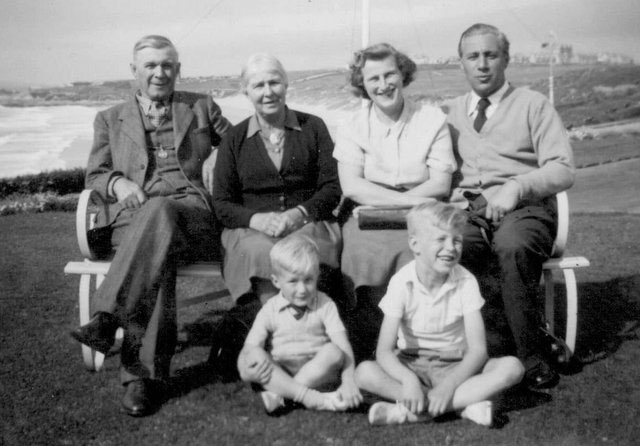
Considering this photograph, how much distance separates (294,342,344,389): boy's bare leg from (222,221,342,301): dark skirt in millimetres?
502

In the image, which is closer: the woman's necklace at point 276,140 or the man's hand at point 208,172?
the woman's necklace at point 276,140

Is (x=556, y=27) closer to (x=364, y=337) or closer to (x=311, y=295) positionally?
(x=364, y=337)

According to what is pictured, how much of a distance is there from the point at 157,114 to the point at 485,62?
1.94m

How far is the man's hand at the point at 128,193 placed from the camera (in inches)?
152

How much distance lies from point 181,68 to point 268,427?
2367 millimetres

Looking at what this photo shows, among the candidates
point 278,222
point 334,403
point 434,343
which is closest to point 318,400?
point 334,403

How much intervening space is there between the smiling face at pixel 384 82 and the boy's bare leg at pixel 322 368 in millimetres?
1375

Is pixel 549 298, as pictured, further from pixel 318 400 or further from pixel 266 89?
pixel 266 89

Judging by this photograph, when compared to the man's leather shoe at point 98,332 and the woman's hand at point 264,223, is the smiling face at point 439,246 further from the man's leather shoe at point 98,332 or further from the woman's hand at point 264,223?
the man's leather shoe at point 98,332

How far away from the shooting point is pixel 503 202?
356cm

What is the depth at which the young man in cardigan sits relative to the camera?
3.41 metres

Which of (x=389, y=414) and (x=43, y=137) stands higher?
(x=43, y=137)

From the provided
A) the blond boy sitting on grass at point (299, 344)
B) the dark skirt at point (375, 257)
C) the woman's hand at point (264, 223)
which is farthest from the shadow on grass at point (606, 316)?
the woman's hand at point (264, 223)

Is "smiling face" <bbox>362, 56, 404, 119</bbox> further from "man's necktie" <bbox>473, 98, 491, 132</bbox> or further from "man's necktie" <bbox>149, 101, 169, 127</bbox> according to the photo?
"man's necktie" <bbox>149, 101, 169, 127</bbox>
